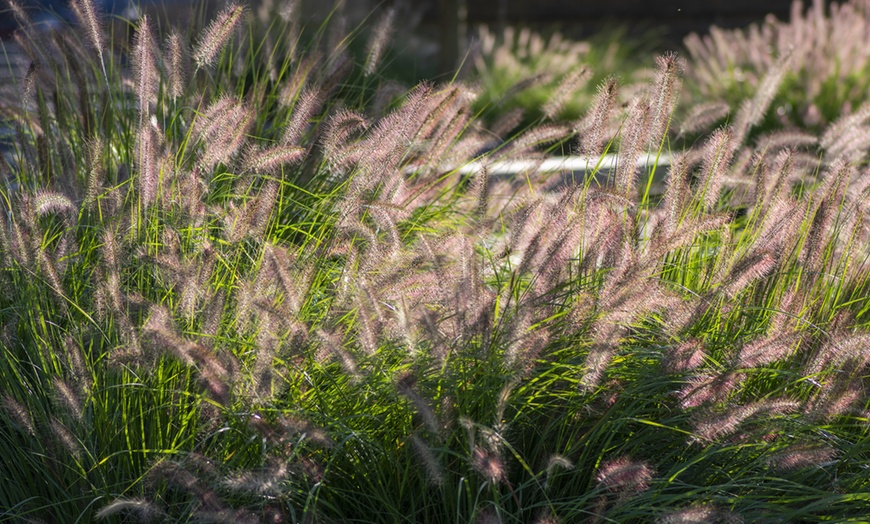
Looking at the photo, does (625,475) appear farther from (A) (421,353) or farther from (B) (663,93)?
(B) (663,93)

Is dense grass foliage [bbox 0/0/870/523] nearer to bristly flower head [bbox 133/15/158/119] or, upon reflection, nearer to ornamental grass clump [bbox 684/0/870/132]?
bristly flower head [bbox 133/15/158/119]

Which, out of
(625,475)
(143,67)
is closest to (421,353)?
(625,475)

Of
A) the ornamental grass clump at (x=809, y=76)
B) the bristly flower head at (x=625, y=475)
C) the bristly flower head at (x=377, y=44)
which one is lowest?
the ornamental grass clump at (x=809, y=76)

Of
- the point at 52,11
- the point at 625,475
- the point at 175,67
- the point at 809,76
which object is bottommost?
the point at 809,76

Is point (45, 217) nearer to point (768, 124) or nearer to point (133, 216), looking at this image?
point (133, 216)

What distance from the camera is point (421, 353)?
2289 millimetres

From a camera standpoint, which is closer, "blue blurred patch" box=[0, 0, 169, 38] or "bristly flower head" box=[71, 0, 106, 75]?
"bristly flower head" box=[71, 0, 106, 75]

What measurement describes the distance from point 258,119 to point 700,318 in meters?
1.69

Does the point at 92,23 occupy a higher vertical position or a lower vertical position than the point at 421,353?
higher

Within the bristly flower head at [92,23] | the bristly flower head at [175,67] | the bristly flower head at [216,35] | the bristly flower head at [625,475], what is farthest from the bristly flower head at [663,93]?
the bristly flower head at [92,23]

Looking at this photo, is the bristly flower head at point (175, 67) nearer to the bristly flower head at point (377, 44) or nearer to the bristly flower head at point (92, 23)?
the bristly flower head at point (92, 23)

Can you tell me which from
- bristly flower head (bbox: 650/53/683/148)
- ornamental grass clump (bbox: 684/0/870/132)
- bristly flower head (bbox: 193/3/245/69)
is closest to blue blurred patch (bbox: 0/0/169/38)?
bristly flower head (bbox: 193/3/245/69)

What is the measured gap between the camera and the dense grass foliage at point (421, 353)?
6.91 ft

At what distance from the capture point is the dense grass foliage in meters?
2.11
